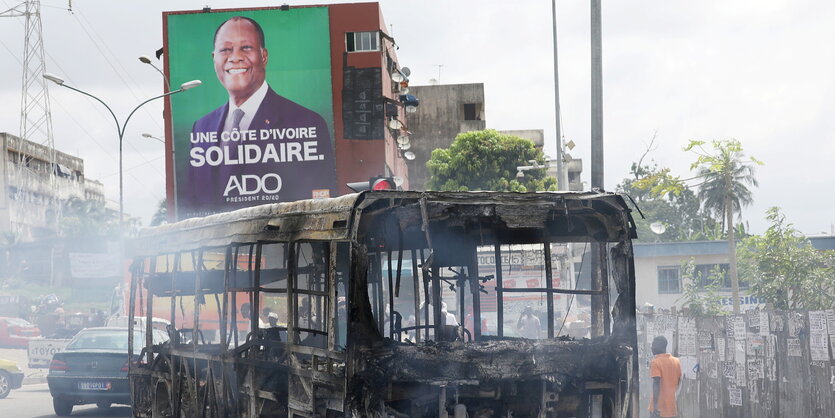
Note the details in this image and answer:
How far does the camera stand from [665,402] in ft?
35.6

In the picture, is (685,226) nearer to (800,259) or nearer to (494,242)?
(800,259)

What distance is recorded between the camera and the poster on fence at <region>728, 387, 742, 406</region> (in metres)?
12.6

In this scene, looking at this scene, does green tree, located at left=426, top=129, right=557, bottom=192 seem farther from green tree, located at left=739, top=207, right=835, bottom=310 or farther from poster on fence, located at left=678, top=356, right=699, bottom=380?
poster on fence, located at left=678, top=356, right=699, bottom=380

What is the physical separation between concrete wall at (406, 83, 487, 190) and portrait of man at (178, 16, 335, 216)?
68.4ft

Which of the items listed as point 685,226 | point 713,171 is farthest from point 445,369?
point 685,226

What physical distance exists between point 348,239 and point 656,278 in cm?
3587

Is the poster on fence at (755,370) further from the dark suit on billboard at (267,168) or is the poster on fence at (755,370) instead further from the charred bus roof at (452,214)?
the dark suit on billboard at (267,168)

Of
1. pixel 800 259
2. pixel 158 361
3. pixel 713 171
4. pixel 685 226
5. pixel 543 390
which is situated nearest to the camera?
pixel 543 390

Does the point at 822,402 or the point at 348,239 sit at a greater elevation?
the point at 348,239

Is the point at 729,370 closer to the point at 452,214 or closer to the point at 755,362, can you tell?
the point at 755,362

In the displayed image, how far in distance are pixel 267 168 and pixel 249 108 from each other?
106 inches

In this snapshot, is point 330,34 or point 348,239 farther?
point 330,34

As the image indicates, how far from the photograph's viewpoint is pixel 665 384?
10.8 meters

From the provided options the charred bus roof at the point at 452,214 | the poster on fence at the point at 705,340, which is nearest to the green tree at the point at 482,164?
the poster on fence at the point at 705,340
